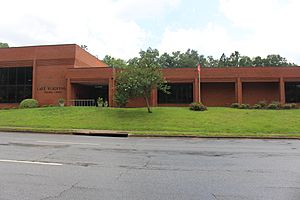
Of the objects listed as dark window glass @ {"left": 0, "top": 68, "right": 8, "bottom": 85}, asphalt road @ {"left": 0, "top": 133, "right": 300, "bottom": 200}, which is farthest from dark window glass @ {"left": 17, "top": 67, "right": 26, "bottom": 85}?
asphalt road @ {"left": 0, "top": 133, "right": 300, "bottom": 200}

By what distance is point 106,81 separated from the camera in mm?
39531

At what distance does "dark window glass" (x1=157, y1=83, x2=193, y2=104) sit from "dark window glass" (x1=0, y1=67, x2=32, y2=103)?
16.9 meters

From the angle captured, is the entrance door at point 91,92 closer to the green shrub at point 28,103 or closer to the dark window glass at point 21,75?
the green shrub at point 28,103

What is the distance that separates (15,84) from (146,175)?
1506 inches

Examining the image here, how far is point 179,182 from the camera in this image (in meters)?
6.96

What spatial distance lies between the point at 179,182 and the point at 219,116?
21.4 m

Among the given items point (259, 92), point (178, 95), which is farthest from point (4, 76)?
point (259, 92)

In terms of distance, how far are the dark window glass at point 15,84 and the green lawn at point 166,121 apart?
10.9m

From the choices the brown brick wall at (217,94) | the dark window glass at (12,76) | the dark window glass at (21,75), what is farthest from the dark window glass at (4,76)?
the brown brick wall at (217,94)

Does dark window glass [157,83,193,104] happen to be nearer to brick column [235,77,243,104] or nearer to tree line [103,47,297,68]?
brick column [235,77,243,104]

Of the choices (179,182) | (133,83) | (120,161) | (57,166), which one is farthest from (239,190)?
(133,83)

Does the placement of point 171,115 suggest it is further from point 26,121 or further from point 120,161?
point 120,161

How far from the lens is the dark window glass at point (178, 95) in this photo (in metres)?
40.2

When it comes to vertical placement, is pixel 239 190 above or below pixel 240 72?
below
